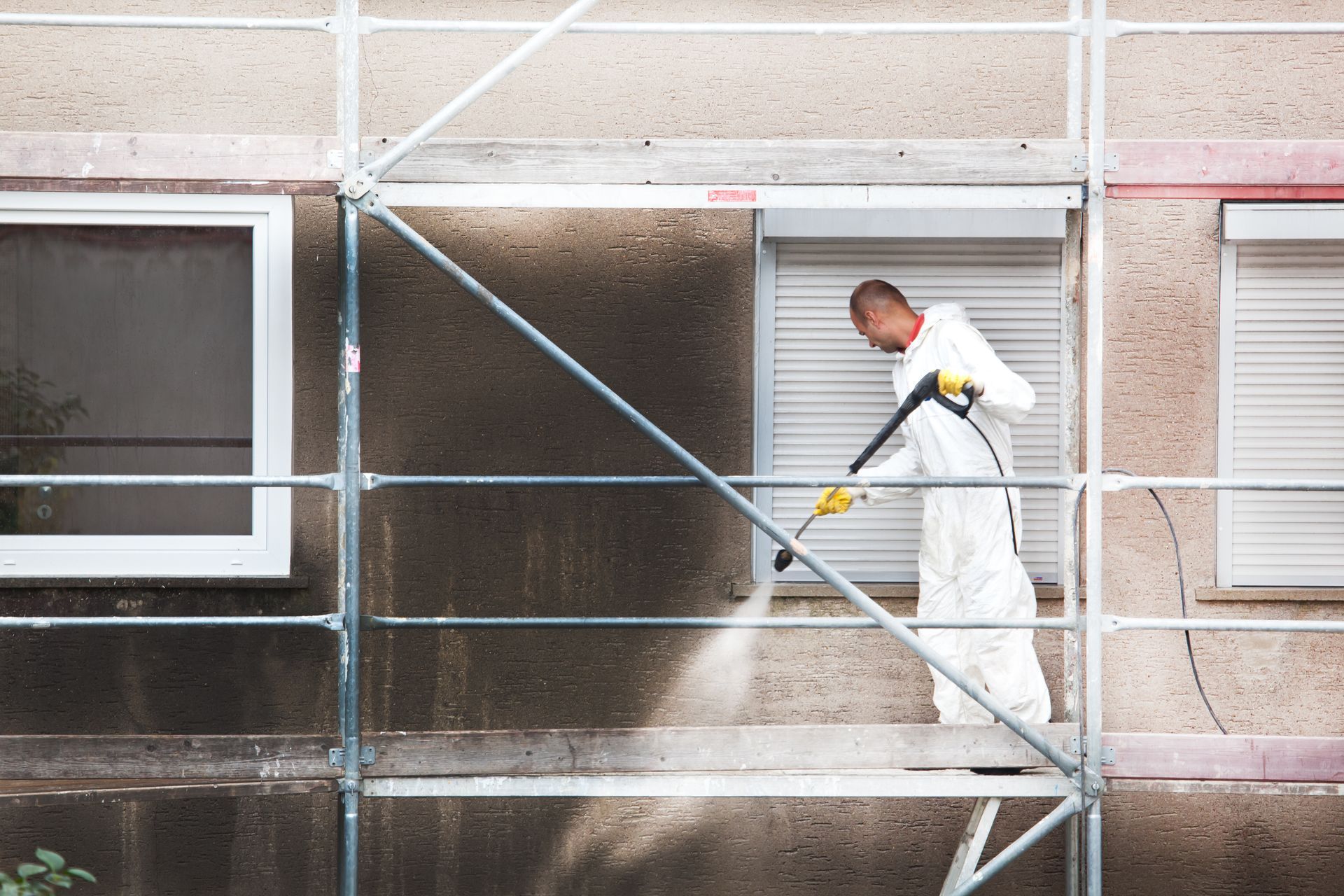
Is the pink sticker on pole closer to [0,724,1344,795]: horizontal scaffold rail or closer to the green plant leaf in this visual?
[0,724,1344,795]: horizontal scaffold rail

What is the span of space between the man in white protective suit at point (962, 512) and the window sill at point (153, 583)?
7.10 ft

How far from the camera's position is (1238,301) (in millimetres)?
4570

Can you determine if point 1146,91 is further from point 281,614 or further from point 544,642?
point 281,614

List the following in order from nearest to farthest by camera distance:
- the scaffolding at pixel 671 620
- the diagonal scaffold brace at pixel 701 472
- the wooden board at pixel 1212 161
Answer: the diagonal scaffold brace at pixel 701 472 < the scaffolding at pixel 671 620 < the wooden board at pixel 1212 161

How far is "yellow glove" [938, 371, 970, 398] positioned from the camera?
367 centimetres

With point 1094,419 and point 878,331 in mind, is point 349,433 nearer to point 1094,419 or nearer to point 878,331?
point 878,331

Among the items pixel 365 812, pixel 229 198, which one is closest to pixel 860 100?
pixel 229 198

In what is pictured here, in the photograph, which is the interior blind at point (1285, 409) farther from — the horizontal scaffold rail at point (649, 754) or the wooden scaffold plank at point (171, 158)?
the wooden scaffold plank at point (171, 158)

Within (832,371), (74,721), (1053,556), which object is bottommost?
(74,721)

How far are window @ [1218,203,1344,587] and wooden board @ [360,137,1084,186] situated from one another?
1.54 meters

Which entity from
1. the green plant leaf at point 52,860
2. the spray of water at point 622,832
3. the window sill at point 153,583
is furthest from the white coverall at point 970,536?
the green plant leaf at point 52,860

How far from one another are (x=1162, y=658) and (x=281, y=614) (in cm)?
345

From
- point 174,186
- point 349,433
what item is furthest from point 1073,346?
point 174,186

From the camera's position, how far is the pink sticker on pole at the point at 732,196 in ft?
11.5
